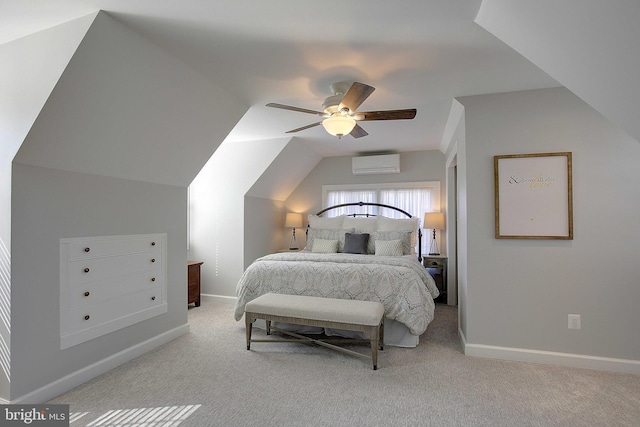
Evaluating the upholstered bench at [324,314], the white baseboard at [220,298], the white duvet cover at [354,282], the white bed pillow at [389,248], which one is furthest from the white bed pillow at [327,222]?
the upholstered bench at [324,314]

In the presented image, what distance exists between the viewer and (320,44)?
221 centimetres

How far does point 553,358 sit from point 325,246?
292 centimetres

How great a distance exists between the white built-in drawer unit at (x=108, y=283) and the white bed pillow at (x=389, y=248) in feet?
8.86

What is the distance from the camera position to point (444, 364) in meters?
2.81

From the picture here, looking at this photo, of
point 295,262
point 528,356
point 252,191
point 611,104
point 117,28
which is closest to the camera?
point 611,104

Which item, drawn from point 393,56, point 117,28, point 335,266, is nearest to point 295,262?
point 335,266

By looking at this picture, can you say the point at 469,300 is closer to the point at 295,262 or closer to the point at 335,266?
the point at 335,266

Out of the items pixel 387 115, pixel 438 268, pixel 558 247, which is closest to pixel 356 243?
pixel 438 268

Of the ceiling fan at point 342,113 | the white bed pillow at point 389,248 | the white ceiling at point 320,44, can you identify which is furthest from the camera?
the white bed pillow at point 389,248

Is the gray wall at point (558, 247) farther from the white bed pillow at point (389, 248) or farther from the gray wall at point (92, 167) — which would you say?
the gray wall at point (92, 167)

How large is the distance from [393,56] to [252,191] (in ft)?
10.0

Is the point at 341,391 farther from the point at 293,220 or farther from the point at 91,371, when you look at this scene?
the point at 293,220

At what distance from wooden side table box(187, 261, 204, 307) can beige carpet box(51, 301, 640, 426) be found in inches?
59.2

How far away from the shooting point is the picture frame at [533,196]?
2.80m
